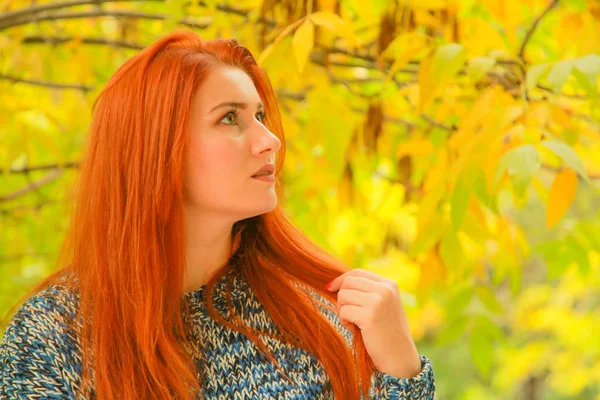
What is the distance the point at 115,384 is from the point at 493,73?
0.83m

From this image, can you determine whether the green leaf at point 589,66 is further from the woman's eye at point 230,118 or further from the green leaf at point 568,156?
the woman's eye at point 230,118

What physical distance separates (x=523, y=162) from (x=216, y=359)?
1.67ft

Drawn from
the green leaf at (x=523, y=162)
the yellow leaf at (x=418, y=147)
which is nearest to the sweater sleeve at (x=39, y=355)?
the green leaf at (x=523, y=162)

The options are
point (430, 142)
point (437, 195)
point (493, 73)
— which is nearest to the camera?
point (437, 195)

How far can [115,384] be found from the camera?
3.74ft

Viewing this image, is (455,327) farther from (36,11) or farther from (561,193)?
(36,11)

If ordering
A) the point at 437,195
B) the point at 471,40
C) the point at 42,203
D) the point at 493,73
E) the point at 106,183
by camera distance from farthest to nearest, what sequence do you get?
1. the point at 42,203
2. the point at 471,40
3. the point at 493,73
4. the point at 437,195
5. the point at 106,183

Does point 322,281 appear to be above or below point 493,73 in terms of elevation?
below

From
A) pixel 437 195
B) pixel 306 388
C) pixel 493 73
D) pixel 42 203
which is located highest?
pixel 493 73

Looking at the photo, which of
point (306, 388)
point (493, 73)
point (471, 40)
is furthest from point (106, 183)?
point (471, 40)

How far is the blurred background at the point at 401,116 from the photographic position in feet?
4.37

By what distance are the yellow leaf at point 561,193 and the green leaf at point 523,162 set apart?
22 cm

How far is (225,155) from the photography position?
124cm

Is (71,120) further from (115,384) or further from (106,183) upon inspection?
(115,384)
